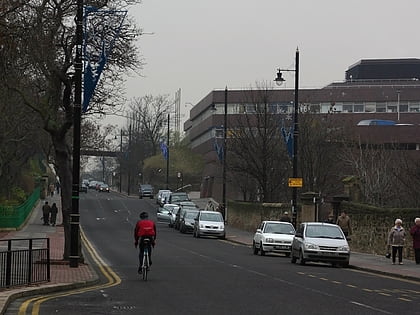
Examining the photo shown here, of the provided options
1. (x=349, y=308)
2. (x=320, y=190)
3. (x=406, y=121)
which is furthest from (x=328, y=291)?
(x=406, y=121)

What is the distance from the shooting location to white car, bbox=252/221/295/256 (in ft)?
120

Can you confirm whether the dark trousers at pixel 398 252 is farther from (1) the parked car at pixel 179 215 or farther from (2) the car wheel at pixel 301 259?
(1) the parked car at pixel 179 215

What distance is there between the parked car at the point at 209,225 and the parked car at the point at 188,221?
4032 millimetres

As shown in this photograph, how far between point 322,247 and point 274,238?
6674 millimetres

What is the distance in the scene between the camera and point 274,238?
36719 millimetres

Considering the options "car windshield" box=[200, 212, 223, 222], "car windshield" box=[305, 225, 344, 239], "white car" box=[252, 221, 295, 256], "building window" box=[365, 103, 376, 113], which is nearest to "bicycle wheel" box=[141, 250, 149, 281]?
"car windshield" box=[305, 225, 344, 239]

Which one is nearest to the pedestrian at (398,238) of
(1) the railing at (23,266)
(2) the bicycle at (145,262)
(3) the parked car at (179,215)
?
(2) the bicycle at (145,262)

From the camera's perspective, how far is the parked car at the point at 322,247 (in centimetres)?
3019

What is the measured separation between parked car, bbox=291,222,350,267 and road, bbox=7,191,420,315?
0.55 metres

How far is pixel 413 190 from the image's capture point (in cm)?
4425

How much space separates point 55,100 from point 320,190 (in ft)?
110

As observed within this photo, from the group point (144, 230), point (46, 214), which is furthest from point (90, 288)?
point (46, 214)

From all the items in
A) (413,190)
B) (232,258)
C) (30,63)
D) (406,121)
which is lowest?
(232,258)

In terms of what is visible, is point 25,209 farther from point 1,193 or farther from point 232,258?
point 232,258
